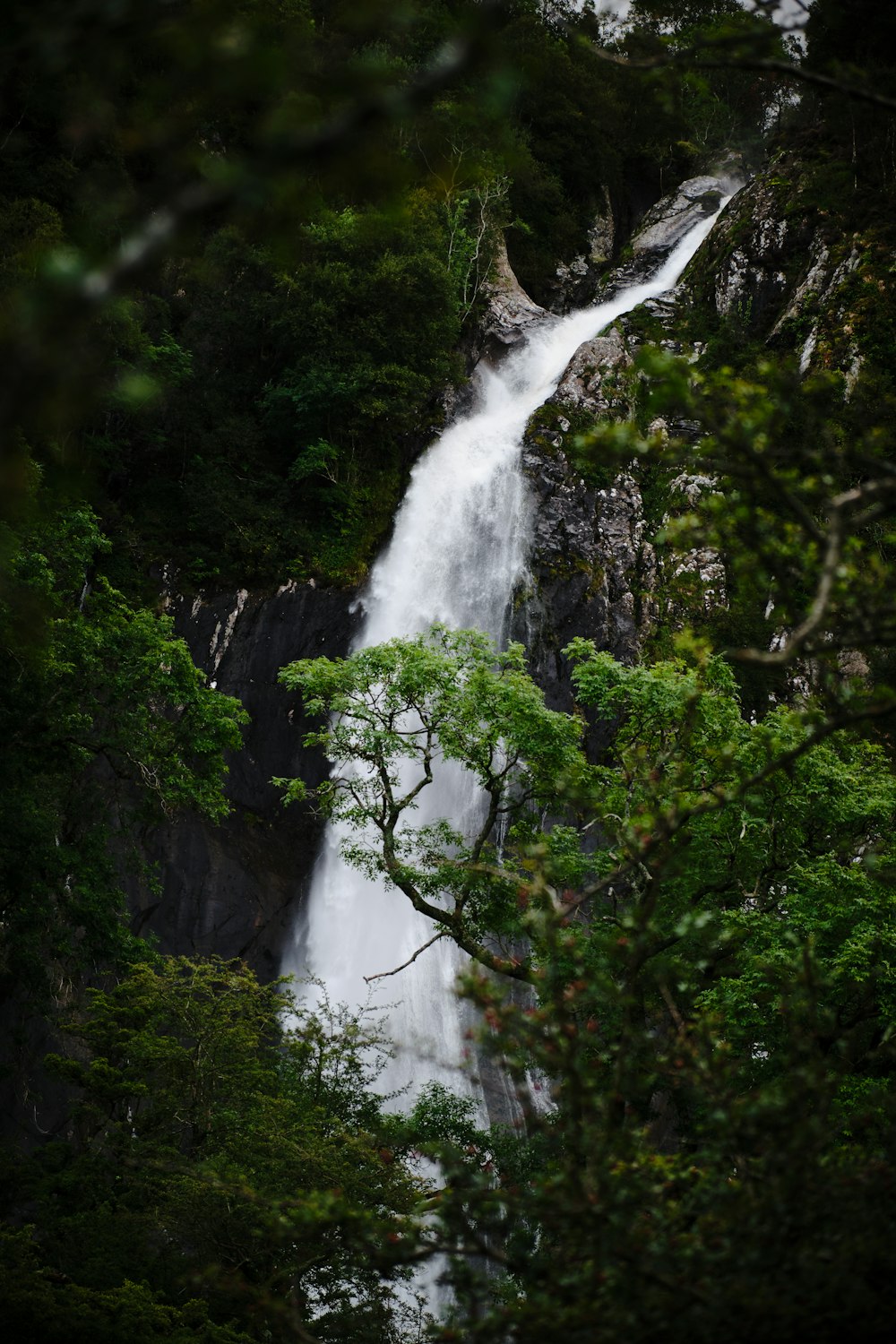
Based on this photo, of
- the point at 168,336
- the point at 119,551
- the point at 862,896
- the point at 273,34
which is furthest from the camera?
the point at 168,336

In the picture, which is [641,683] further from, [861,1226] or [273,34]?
[273,34]

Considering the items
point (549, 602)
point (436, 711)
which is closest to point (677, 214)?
point (549, 602)

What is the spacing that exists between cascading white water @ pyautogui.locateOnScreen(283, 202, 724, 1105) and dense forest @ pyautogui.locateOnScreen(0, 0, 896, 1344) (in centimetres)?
74

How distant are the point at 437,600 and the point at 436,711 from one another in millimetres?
7702

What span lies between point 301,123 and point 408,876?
8305 millimetres

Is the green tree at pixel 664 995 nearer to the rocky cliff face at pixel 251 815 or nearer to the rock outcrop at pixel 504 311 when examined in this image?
the rocky cliff face at pixel 251 815

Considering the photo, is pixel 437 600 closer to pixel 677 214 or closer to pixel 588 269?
pixel 588 269

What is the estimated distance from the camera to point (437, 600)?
17328mm

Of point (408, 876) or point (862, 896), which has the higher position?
point (408, 876)

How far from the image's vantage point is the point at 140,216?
1.53 meters

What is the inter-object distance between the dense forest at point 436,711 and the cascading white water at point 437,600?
740 mm

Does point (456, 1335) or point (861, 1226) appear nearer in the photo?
point (861, 1226)

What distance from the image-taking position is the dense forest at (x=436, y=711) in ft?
6.62

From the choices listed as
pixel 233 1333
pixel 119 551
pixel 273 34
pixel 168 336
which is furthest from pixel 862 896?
pixel 168 336
